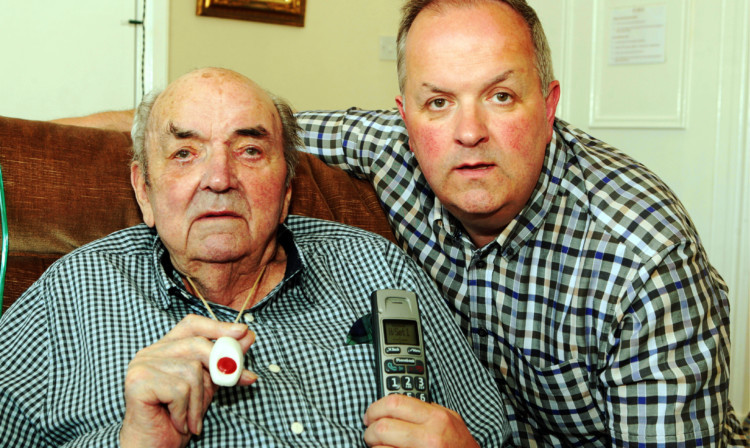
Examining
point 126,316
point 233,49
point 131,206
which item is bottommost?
point 126,316

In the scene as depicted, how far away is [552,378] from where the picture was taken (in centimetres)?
119

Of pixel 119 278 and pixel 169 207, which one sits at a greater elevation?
pixel 169 207

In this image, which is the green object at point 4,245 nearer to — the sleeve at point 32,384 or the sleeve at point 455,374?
the sleeve at point 32,384

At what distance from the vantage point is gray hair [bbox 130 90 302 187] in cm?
124

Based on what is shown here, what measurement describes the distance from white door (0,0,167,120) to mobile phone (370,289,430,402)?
1874mm

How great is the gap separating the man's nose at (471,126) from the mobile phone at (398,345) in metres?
0.26

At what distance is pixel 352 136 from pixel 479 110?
0.46 meters

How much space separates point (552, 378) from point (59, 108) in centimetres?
208

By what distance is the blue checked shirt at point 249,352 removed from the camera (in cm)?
102

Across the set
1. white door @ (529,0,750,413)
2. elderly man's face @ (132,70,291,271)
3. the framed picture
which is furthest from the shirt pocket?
the framed picture

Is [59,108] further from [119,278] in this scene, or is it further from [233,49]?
[119,278]

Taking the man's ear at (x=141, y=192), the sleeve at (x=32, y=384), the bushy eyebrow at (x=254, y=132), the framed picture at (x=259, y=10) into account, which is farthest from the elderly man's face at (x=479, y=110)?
the framed picture at (x=259, y=10)

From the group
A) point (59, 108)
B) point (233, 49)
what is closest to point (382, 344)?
point (59, 108)

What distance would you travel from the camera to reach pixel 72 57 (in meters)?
2.54
